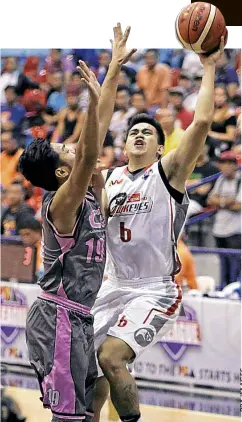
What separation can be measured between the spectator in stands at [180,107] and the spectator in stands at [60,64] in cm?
139

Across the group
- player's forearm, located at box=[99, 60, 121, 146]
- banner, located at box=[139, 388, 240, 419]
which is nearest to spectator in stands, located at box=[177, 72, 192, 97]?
banner, located at box=[139, 388, 240, 419]

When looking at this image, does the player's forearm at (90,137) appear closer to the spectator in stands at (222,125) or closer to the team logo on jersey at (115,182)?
the team logo on jersey at (115,182)

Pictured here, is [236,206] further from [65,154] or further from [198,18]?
[65,154]

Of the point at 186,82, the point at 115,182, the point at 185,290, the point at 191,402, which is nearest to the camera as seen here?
the point at 115,182

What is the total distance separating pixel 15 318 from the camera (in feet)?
23.1

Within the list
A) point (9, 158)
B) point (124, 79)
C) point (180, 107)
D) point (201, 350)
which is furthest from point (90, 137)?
point (9, 158)

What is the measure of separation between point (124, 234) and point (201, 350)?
2454 mm

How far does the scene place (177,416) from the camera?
5.34 metres

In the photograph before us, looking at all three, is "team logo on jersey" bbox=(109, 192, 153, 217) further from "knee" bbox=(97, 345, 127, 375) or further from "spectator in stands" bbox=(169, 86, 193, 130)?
"spectator in stands" bbox=(169, 86, 193, 130)

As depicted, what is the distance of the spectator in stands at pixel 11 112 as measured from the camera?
27.9 feet

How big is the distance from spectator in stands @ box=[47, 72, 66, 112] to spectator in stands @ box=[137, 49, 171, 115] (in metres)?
0.96

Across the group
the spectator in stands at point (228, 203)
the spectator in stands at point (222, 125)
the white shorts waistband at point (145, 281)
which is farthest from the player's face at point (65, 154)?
the spectator in stands at point (222, 125)

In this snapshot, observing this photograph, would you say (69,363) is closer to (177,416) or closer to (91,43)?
(177,416)

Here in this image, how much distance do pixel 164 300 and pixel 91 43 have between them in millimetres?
3928
